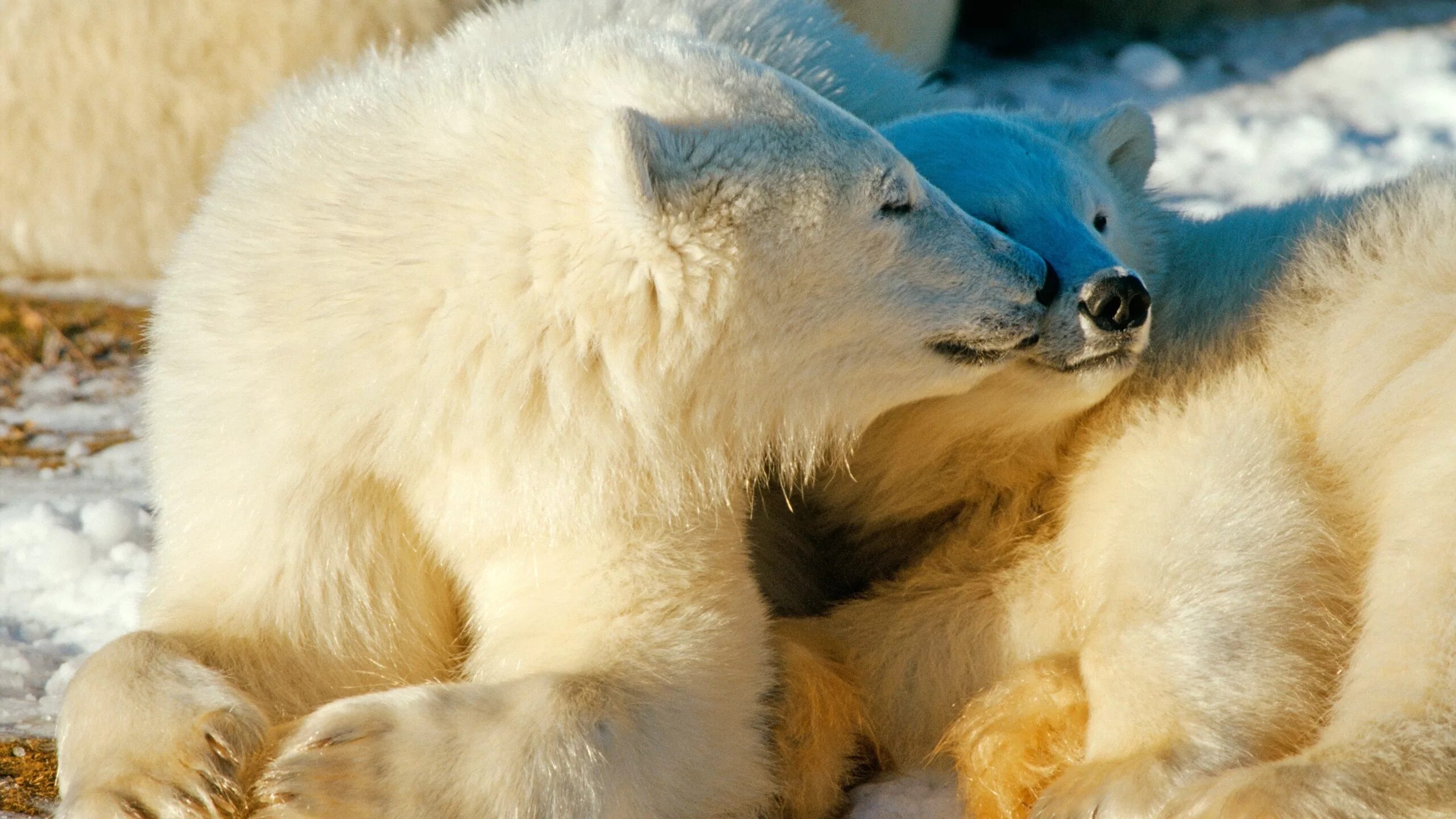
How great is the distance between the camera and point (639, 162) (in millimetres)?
2105

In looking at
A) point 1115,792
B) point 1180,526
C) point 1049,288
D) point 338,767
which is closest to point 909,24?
point 1049,288

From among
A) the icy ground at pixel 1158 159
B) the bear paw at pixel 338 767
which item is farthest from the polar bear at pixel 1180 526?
the bear paw at pixel 338 767

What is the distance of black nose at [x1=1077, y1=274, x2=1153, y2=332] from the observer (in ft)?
8.14

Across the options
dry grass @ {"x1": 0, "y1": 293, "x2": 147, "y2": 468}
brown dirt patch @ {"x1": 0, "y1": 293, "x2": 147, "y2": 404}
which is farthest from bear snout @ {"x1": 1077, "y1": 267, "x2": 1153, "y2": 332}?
brown dirt patch @ {"x1": 0, "y1": 293, "x2": 147, "y2": 404}

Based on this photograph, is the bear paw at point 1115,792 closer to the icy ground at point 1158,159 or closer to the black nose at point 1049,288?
the icy ground at point 1158,159

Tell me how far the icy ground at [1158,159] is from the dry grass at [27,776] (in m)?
0.07

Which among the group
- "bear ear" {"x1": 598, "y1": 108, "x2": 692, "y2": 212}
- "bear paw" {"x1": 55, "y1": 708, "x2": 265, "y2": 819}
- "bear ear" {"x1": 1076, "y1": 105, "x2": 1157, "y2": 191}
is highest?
"bear ear" {"x1": 598, "y1": 108, "x2": 692, "y2": 212}

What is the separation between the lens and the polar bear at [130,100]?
4.52 m

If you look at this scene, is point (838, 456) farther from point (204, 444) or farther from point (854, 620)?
point (204, 444)

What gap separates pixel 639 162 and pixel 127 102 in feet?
10.4

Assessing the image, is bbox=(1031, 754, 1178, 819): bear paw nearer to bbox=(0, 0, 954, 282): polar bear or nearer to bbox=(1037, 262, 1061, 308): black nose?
bbox=(1037, 262, 1061, 308): black nose

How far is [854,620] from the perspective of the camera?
2.69 metres

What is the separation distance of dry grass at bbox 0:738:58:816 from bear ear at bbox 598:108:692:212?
1253mm

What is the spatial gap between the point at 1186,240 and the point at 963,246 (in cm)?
85
